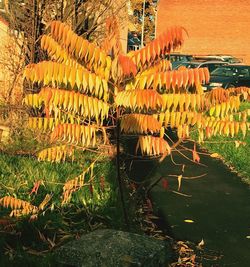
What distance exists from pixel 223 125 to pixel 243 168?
16.1 ft

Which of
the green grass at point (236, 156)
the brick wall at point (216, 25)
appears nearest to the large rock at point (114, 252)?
the green grass at point (236, 156)

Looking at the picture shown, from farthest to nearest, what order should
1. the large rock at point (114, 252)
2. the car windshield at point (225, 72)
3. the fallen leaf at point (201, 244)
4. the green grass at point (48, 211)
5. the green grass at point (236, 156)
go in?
the car windshield at point (225, 72), the green grass at point (236, 156), the fallen leaf at point (201, 244), the green grass at point (48, 211), the large rock at point (114, 252)

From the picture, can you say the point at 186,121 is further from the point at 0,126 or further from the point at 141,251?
the point at 0,126

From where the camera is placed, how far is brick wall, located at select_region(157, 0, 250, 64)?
165 ft

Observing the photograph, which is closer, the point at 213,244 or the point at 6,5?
the point at 213,244

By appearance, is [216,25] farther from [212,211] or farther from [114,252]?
[114,252]

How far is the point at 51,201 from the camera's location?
241 inches

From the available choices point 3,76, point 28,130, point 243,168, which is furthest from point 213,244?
point 3,76

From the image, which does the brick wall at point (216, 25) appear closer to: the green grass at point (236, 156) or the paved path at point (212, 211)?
the green grass at point (236, 156)

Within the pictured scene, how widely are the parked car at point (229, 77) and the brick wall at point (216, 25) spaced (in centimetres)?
2646

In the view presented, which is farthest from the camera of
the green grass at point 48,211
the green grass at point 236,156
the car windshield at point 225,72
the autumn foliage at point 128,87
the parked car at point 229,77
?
the car windshield at point 225,72

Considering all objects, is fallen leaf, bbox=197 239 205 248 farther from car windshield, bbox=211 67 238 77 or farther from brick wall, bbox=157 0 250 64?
brick wall, bbox=157 0 250 64

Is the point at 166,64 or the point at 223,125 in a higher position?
the point at 166,64

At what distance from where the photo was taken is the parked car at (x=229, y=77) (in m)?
22.8
